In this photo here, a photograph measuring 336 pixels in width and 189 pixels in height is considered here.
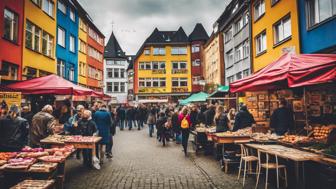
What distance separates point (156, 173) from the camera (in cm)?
898

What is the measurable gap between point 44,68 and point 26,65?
359 cm

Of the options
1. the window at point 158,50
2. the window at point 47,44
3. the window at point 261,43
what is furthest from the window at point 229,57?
the window at point 158,50

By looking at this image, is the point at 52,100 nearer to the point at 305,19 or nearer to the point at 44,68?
the point at 44,68

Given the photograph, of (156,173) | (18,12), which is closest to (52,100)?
(18,12)

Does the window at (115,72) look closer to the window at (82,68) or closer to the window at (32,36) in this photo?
the window at (82,68)

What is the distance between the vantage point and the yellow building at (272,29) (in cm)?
1700

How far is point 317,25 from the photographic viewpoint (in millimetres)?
14195


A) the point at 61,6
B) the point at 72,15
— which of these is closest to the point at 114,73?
the point at 72,15

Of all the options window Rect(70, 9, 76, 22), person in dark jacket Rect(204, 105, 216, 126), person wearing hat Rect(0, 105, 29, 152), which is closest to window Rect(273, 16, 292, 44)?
person in dark jacket Rect(204, 105, 216, 126)

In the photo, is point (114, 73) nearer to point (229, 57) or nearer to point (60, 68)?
point (229, 57)

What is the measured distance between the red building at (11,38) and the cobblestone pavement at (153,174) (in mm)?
9055

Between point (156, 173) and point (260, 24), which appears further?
point (260, 24)

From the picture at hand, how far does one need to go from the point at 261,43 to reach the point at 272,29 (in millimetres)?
2840

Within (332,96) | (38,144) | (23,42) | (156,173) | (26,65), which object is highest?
(23,42)
